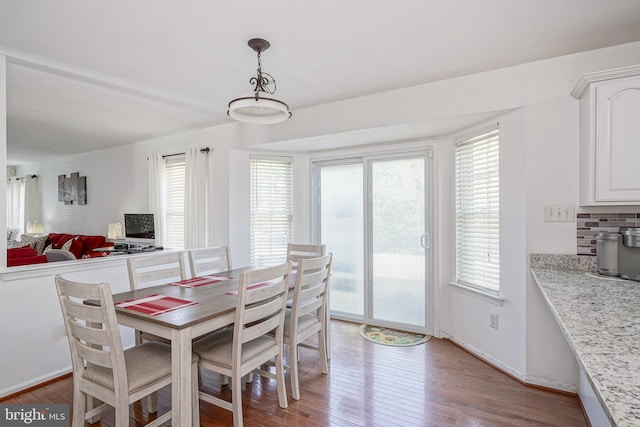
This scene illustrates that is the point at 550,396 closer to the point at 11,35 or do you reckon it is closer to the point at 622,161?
the point at 622,161

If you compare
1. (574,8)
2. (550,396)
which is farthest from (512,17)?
(550,396)

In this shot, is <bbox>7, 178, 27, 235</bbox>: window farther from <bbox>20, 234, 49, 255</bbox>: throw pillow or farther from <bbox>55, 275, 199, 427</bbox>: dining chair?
<bbox>55, 275, 199, 427</bbox>: dining chair

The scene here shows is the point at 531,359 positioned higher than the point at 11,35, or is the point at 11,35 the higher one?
the point at 11,35

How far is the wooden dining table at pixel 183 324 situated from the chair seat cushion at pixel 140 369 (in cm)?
16

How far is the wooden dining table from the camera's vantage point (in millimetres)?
1620

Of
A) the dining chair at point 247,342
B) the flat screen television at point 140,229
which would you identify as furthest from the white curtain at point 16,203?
the dining chair at point 247,342

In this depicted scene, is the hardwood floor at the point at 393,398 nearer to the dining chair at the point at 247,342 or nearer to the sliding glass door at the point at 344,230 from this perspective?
the dining chair at the point at 247,342

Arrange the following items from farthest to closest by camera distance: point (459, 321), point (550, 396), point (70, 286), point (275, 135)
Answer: point (275, 135) < point (459, 321) < point (550, 396) < point (70, 286)

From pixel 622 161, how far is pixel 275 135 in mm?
2954

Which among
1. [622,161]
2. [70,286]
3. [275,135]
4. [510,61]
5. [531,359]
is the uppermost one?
[510,61]

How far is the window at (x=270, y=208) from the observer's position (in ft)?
13.6

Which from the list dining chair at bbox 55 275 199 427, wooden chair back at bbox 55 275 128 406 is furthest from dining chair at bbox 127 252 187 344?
wooden chair back at bbox 55 275 128 406

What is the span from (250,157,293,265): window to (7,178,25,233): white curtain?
21.8 ft

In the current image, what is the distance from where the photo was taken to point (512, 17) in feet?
6.27
